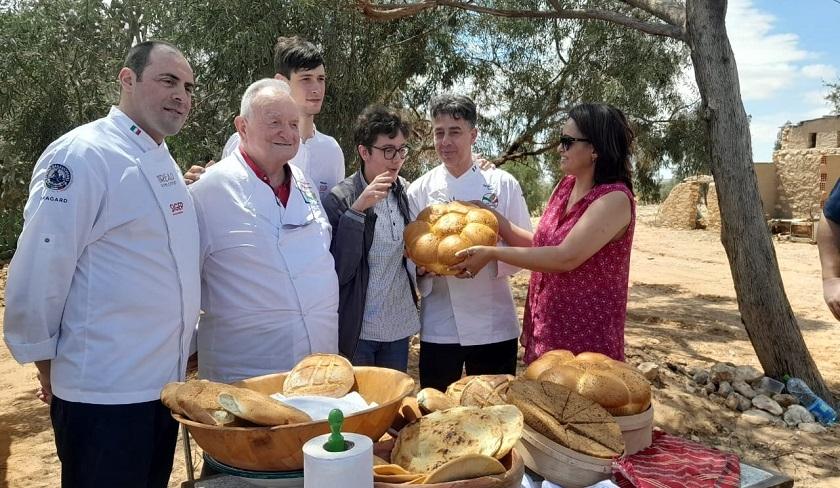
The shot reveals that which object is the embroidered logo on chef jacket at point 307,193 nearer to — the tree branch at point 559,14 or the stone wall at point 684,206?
the tree branch at point 559,14

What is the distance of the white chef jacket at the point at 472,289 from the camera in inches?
118

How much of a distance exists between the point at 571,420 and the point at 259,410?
79 centimetres

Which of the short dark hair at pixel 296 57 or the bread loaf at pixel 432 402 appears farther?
the short dark hair at pixel 296 57

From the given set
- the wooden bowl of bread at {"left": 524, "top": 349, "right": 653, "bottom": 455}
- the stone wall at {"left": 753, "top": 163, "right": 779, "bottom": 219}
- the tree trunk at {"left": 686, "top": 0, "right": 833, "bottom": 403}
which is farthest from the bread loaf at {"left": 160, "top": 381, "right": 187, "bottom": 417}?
the stone wall at {"left": 753, "top": 163, "right": 779, "bottom": 219}

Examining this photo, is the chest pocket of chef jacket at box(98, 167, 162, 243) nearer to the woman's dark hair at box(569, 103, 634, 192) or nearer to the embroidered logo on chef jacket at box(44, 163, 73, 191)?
the embroidered logo on chef jacket at box(44, 163, 73, 191)

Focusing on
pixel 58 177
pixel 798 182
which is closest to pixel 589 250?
pixel 58 177

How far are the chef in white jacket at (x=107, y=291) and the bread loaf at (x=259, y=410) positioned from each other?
73 cm

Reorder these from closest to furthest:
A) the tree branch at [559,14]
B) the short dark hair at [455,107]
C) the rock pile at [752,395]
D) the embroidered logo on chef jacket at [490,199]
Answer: the short dark hair at [455,107]
the embroidered logo on chef jacket at [490,199]
the rock pile at [752,395]
the tree branch at [559,14]

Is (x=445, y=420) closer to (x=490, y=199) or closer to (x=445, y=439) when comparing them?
(x=445, y=439)

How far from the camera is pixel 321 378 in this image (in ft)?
5.88

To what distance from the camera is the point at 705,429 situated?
5090 mm

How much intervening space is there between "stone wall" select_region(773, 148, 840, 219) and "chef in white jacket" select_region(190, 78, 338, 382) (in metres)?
20.7

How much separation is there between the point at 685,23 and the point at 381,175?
3.97 m

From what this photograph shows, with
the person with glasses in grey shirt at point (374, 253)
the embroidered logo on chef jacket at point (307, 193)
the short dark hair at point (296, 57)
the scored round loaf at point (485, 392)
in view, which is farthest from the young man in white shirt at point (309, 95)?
the scored round loaf at point (485, 392)
